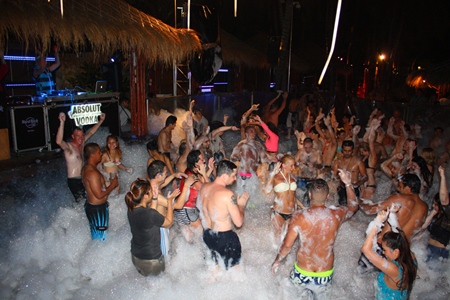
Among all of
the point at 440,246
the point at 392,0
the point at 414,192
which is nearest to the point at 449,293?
the point at 440,246

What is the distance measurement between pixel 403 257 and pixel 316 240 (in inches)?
33.0

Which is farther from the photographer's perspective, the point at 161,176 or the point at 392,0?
the point at 392,0

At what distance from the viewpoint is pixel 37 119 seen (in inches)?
292

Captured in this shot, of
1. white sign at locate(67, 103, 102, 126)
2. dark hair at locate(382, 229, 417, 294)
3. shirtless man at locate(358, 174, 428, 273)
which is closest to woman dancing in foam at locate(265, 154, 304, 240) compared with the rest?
shirtless man at locate(358, 174, 428, 273)

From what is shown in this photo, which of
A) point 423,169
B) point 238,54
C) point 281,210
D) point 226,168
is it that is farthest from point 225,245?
point 238,54

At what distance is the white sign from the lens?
26.3 feet

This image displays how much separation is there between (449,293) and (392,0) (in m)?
21.9

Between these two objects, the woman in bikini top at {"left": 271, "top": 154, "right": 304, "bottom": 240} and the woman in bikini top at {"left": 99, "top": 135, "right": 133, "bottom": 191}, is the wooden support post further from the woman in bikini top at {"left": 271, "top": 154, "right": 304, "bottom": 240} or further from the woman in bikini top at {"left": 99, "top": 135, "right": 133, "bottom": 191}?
the woman in bikini top at {"left": 271, "top": 154, "right": 304, "bottom": 240}

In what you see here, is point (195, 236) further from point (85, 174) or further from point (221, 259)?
point (85, 174)

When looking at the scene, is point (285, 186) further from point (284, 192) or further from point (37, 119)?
point (37, 119)

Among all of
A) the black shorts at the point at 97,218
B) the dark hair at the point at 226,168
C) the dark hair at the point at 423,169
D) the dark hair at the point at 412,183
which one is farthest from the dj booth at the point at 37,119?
the dark hair at the point at 423,169

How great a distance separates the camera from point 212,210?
4.46 meters

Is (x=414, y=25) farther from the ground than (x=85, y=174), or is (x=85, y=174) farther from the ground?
(x=414, y=25)

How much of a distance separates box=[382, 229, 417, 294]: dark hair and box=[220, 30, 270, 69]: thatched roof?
13.0 metres
